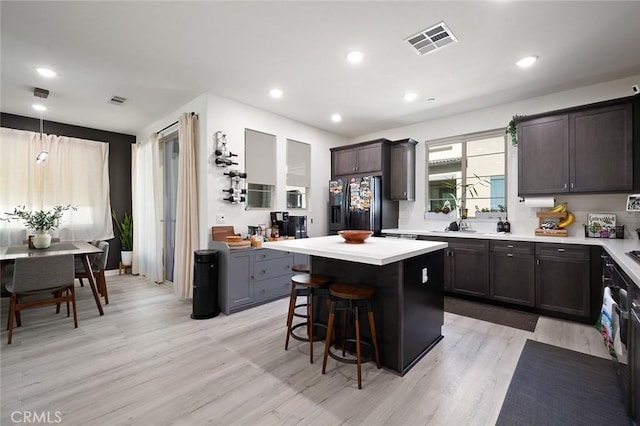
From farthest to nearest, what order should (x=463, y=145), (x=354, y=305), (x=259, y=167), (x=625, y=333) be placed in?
(x=463, y=145)
(x=259, y=167)
(x=354, y=305)
(x=625, y=333)

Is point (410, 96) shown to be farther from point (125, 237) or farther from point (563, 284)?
point (125, 237)

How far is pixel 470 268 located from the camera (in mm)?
3869

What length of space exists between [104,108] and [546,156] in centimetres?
647

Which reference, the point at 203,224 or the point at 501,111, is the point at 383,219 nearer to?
the point at 501,111

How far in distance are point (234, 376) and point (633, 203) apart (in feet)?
15.0

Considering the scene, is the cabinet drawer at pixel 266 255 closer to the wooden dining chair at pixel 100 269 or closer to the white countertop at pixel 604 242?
the white countertop at pixel 604 242

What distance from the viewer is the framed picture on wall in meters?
3.10

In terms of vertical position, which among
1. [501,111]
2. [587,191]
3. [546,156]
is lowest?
[587,191]

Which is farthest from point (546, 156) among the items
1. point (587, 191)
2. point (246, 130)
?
point (246, 130)

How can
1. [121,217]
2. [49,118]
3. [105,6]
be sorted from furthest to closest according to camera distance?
[121,217] → [49,118] → [105,6]

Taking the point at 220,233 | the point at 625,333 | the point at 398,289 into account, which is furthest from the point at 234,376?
the point at 625,333

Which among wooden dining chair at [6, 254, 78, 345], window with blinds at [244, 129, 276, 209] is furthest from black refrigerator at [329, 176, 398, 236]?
wooden dining chair at [6, 254, 78, 345]

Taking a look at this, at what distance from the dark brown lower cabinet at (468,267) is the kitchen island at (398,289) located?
1.58 meters

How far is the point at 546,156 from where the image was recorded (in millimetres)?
3596
